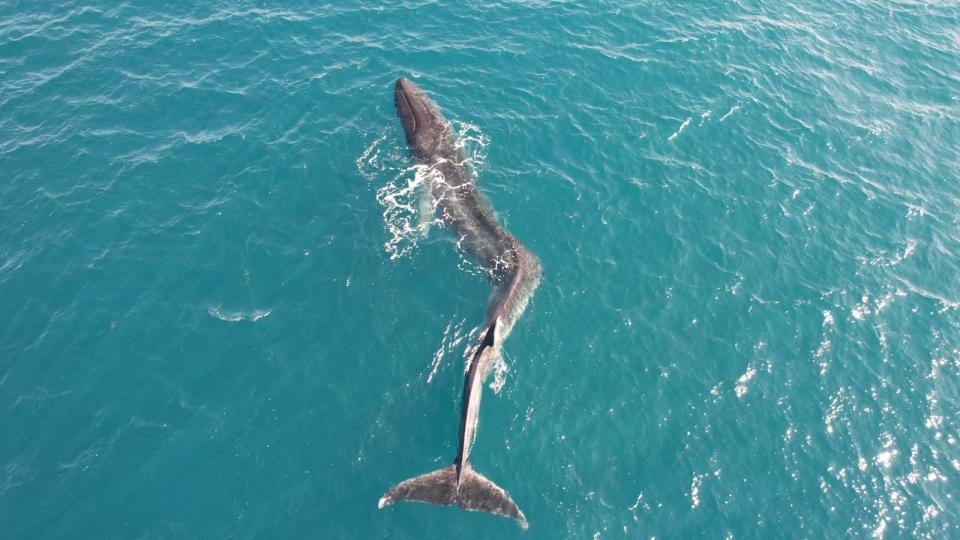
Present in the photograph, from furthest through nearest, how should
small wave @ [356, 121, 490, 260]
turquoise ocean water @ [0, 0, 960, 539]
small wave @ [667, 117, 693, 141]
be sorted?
small wave @ [667, 117, 693, 141], small wave @ [356, 121, 490, 260], turquoise ocean water @ [0, 0, 960, 539]

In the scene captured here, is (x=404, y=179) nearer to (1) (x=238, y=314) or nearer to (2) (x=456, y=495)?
(1) (x=238, y=314)

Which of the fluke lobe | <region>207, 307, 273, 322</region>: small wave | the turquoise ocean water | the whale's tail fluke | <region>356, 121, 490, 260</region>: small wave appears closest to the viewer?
the whale's tail fluke

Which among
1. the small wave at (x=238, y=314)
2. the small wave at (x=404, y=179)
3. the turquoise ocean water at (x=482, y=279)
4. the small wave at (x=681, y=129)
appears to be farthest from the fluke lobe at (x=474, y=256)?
the small wave at (x=681, y=129)

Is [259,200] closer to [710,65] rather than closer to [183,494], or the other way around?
[183,494]

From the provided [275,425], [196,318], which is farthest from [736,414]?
[196,318]

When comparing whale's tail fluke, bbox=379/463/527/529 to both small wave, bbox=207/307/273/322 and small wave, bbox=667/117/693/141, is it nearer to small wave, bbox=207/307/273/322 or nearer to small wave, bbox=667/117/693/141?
small wave, bbox=207/307/273/322

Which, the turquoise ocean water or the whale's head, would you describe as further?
the whale's head

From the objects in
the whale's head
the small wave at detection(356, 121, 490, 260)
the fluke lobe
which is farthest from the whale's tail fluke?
the whale's head

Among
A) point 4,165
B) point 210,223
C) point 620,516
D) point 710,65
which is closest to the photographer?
point 620,516

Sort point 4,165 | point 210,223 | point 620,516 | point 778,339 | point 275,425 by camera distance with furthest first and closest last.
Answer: point 4,165
point 210,223
point 778,339
point 275,425
point 620,516
